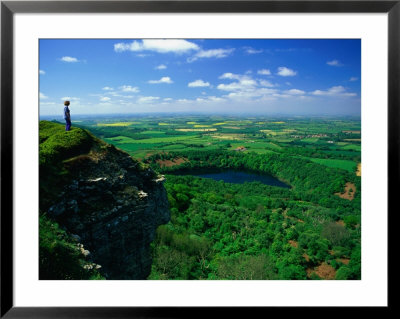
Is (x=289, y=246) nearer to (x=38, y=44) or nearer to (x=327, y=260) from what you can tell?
(x=327, y=260)

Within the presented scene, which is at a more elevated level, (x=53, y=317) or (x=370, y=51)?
(x=370, y=51)

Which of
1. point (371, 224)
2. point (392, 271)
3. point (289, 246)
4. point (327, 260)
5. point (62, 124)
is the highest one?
point (62, 124)

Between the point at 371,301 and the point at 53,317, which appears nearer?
the point at 53,317

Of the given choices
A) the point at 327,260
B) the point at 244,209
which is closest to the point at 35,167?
the point at 327,260

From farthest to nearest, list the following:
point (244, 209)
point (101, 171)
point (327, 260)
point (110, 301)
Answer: point (244, 209) → point (327, 260) → point (101, 171) → point (110, 301)

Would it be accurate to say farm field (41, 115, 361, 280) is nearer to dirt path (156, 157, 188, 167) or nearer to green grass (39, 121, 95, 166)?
dirt path (156, 157, 188, 167)

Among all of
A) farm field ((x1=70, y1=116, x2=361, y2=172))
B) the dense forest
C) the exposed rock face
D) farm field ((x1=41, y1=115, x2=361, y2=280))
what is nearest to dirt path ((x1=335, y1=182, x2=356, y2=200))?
farm field ((x1=41, y1=115, x2=361, y2=280))

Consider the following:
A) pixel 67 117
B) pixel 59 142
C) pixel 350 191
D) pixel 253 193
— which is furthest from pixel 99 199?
pixel 253 193
